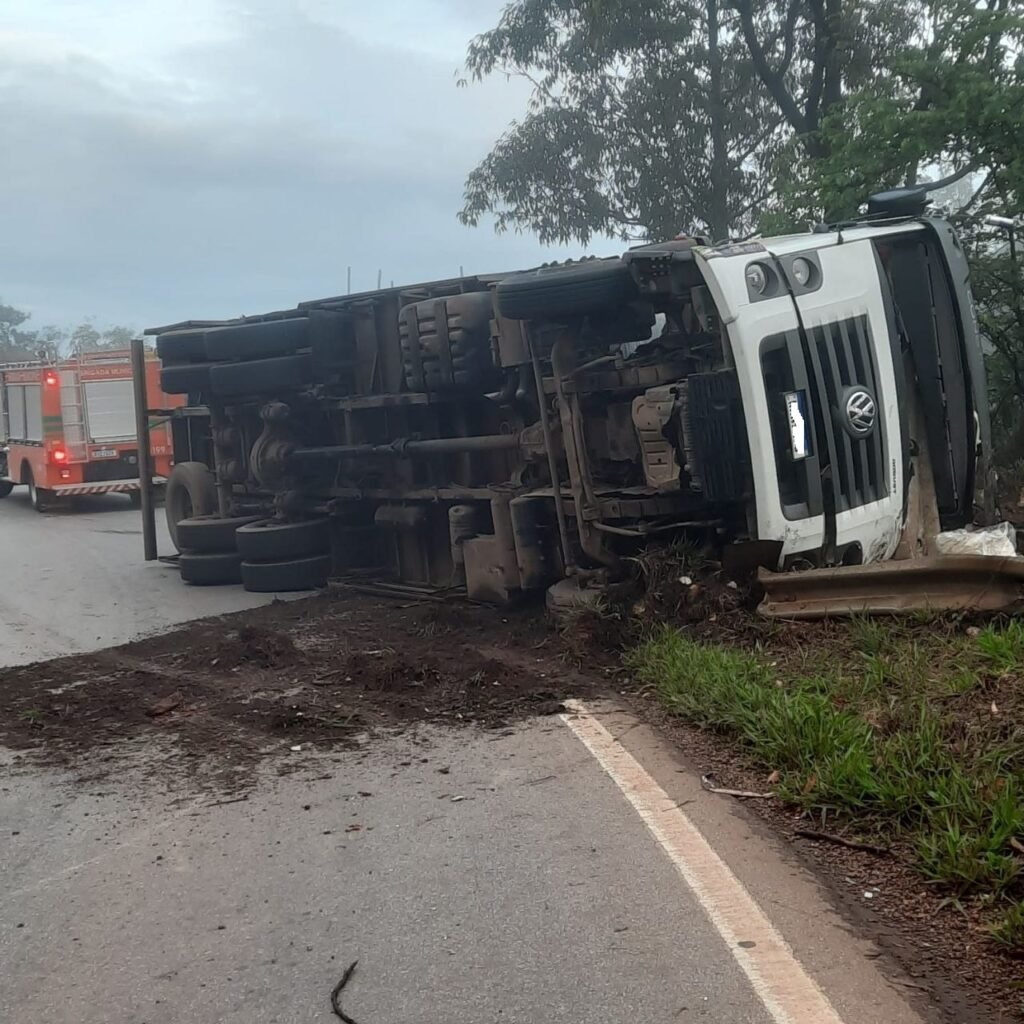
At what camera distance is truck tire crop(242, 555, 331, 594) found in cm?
1024

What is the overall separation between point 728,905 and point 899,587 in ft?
10.2

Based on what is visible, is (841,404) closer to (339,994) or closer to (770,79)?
(339,994)

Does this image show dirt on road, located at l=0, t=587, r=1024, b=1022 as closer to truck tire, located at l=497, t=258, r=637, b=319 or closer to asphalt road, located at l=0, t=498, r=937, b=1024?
asphalt road, located at l=0, t=498, r=937, b=1024

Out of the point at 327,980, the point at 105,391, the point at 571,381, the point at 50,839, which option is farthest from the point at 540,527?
the point at 105,391

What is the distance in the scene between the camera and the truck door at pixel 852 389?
22.7 feet

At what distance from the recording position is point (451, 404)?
931 centimetres

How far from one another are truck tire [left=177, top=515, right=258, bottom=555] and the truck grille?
5837 millimetres

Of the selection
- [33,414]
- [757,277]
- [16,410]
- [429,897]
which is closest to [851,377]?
[757,277]

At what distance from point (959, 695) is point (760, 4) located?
2008 centimetres

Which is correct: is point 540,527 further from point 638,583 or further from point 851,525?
point 851,525

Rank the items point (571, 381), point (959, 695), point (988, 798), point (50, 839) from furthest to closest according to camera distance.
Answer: point (571, 381), point (959, 695), point (50, 839), point (988, 798)

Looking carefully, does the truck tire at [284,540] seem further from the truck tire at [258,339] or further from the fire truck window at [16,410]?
the fire truck window at [16,410]

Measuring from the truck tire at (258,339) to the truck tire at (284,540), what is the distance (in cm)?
148

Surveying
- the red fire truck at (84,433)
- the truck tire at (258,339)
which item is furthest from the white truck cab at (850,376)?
the red fire truck at (84,433)
